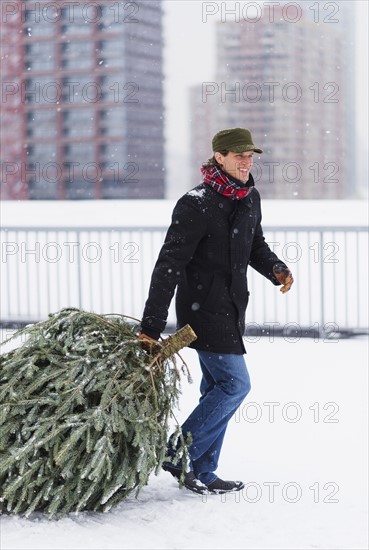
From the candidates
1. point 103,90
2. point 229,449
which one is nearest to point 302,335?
point 229,449

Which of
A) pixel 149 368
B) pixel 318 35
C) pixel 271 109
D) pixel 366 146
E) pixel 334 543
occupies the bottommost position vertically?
pixel 334 543

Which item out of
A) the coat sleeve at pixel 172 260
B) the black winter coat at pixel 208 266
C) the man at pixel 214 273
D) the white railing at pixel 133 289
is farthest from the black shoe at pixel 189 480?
the white railing at pixel 133 289

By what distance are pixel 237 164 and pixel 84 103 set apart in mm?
61527

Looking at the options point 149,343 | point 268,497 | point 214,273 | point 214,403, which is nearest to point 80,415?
point 149,343

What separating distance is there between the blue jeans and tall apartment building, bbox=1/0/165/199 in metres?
50.6

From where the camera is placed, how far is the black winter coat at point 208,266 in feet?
Answer: 14.8

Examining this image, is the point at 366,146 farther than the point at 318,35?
No

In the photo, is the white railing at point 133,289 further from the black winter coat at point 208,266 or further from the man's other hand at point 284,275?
the black winter coat at point 208,266

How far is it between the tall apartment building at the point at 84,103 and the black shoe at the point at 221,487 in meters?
50.5

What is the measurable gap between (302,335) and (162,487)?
5.29 metres

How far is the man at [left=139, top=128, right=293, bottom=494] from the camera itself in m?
4.52

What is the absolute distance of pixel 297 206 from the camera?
31.4m

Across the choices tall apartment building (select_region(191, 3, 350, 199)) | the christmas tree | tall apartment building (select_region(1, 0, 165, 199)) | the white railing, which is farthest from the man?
tall apartment building (select_region(191, 3, 350, 199))

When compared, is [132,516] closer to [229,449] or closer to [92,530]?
[92,530]
